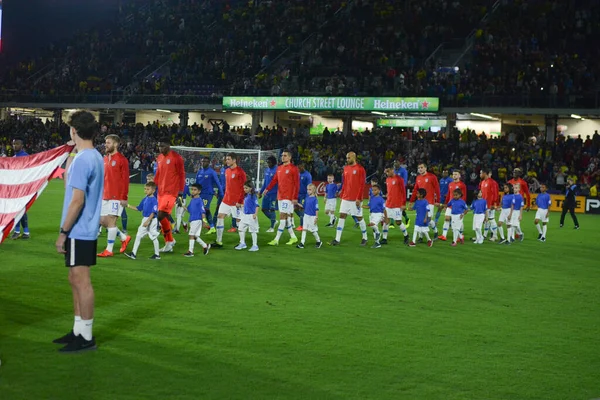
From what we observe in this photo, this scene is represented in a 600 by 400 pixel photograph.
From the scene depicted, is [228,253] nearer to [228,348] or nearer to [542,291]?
[542,291]

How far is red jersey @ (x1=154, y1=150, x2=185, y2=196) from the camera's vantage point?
13.8 metres

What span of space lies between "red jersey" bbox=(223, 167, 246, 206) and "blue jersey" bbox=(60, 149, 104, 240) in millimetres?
9260

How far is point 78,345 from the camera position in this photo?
6.90m

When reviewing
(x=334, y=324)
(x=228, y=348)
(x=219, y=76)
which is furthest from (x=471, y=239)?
(x=219, y=76)

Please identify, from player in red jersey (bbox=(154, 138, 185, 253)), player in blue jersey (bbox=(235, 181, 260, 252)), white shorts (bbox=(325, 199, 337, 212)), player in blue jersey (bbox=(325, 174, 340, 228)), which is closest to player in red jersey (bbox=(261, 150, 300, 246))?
player in blue jersey (bbox=(235, 181, 260, 252))

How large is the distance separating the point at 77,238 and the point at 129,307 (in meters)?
2.59

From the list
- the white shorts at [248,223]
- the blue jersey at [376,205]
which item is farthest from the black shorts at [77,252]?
the blue jersey at [376,205]

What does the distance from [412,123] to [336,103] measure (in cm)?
644

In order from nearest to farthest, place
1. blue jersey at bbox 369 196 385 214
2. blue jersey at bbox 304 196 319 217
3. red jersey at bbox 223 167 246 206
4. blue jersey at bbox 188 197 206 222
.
Answer: blue jersey at bbox 188 197 206 222, red jersey at bbox 223 167 246 206, blue jersey at bbox 304 196 319 217, blue jersey at bbox 369 196 385 214

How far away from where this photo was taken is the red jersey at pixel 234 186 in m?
16.2

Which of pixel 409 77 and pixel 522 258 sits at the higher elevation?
pixel 409 77

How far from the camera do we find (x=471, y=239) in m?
20.1

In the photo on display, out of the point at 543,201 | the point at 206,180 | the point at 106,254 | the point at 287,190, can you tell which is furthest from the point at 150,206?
the point at 543,201

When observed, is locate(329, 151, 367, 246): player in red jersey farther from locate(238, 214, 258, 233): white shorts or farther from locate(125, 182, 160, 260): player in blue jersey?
locate(125, 182, 160, 260): player in blue jersey
